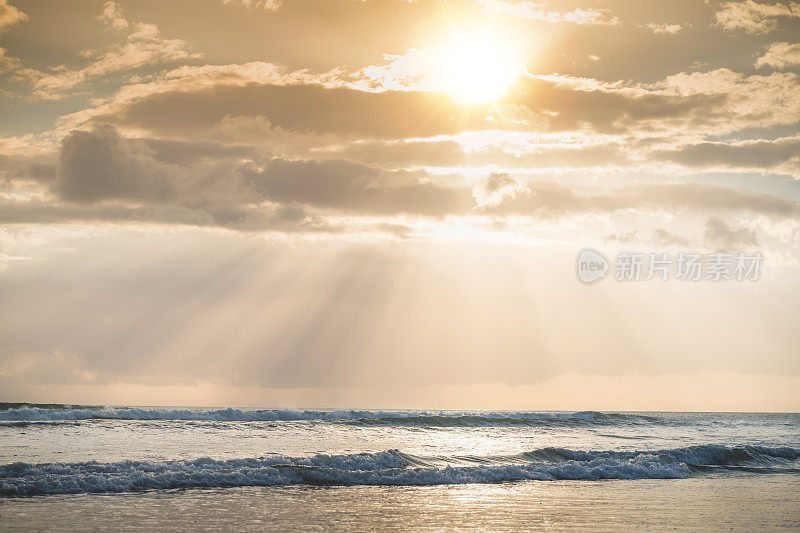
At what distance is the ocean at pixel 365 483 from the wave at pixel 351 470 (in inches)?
2.7

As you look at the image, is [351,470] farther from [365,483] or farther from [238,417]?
[238,417]

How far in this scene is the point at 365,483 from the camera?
2722 centimetres

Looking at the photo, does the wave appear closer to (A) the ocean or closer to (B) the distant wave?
(A) the ocean

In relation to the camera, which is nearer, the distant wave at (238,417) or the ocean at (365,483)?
the ocean at (365,483)

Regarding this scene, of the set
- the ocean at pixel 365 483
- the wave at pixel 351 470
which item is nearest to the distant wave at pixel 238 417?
the ocean at pixel 365 483

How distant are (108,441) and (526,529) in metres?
27.1

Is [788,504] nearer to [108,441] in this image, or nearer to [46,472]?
[46,472]

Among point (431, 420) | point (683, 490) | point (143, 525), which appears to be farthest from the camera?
point (431, 420)

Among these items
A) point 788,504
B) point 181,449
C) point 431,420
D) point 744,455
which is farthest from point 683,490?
point 431,420

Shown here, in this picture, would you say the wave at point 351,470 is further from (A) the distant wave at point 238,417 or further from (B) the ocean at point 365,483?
(A) the distant wave at point 238,417

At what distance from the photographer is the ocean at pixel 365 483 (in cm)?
1941

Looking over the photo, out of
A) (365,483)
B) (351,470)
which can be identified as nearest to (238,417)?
(351,470)

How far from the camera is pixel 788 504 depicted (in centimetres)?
2331

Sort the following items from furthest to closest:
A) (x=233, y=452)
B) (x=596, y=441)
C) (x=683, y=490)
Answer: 1. (x=596, y=441)
2. (x=233, y=452)
3. (x=683, y=490)
